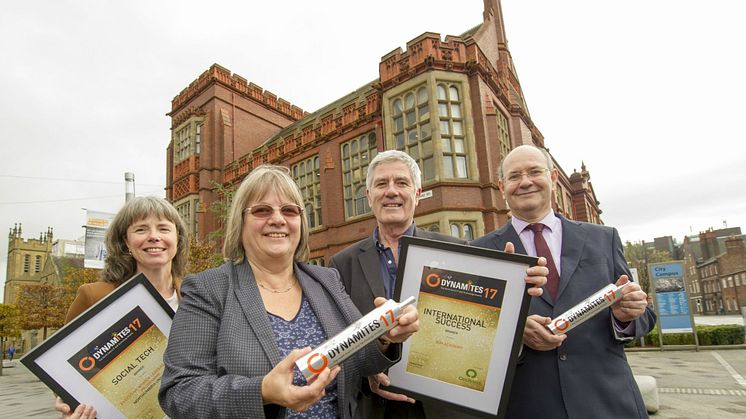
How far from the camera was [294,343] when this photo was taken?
5.73 feet

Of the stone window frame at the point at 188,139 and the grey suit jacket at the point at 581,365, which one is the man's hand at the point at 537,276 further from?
the stone window frame at the point at 188,139

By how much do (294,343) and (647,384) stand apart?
6.50m

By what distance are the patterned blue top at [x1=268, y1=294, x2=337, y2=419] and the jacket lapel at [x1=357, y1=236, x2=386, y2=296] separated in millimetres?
866

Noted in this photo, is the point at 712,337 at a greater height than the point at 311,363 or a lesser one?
lesser

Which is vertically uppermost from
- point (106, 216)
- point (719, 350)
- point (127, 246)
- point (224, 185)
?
point (224, 185)

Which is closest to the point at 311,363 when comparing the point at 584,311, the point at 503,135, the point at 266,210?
the point at 266,210

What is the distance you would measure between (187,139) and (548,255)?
27.4 m

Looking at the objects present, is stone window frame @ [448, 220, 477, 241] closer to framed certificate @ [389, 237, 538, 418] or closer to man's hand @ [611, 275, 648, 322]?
man's hand @ [611, 275, 648, 322]

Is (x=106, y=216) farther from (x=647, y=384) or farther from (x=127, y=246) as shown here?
(x=647, y=384)

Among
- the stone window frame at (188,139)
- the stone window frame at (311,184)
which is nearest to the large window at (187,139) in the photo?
the stone window frame at (188,139)

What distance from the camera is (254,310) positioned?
1724mm

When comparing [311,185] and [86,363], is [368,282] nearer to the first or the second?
[86,363]

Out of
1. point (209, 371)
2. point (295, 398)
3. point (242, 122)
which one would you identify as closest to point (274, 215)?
point (209, 371)

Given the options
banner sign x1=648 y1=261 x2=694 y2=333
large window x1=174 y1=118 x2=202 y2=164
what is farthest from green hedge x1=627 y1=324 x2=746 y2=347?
large window x1=174 y1=118 x2=202 y2=164
